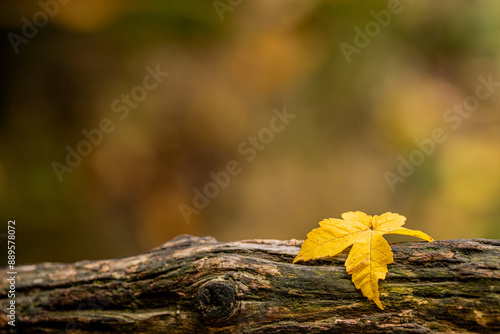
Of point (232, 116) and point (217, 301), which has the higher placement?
point (232, 116)

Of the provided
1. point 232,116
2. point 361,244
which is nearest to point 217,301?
point 361,244

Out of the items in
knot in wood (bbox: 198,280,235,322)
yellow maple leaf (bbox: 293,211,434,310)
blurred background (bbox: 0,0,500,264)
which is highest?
blurred background (bbox: 0,0,500,264)

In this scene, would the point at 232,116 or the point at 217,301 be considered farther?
the point at 232,116

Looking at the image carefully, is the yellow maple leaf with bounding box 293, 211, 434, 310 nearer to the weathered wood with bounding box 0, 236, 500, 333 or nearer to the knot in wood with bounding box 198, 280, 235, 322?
the weathered wood with bounding box 0, 236, 500, 333

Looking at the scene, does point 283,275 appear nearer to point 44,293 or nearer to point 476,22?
point 44,293

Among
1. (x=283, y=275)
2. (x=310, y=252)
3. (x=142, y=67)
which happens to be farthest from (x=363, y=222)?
(x=142, y=67)

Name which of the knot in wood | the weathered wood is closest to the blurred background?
the weathered wood

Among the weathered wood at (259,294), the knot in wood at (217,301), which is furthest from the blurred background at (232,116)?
the knot in wood at (217,301)

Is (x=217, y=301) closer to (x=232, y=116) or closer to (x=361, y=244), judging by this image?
(x=361, y=244)
